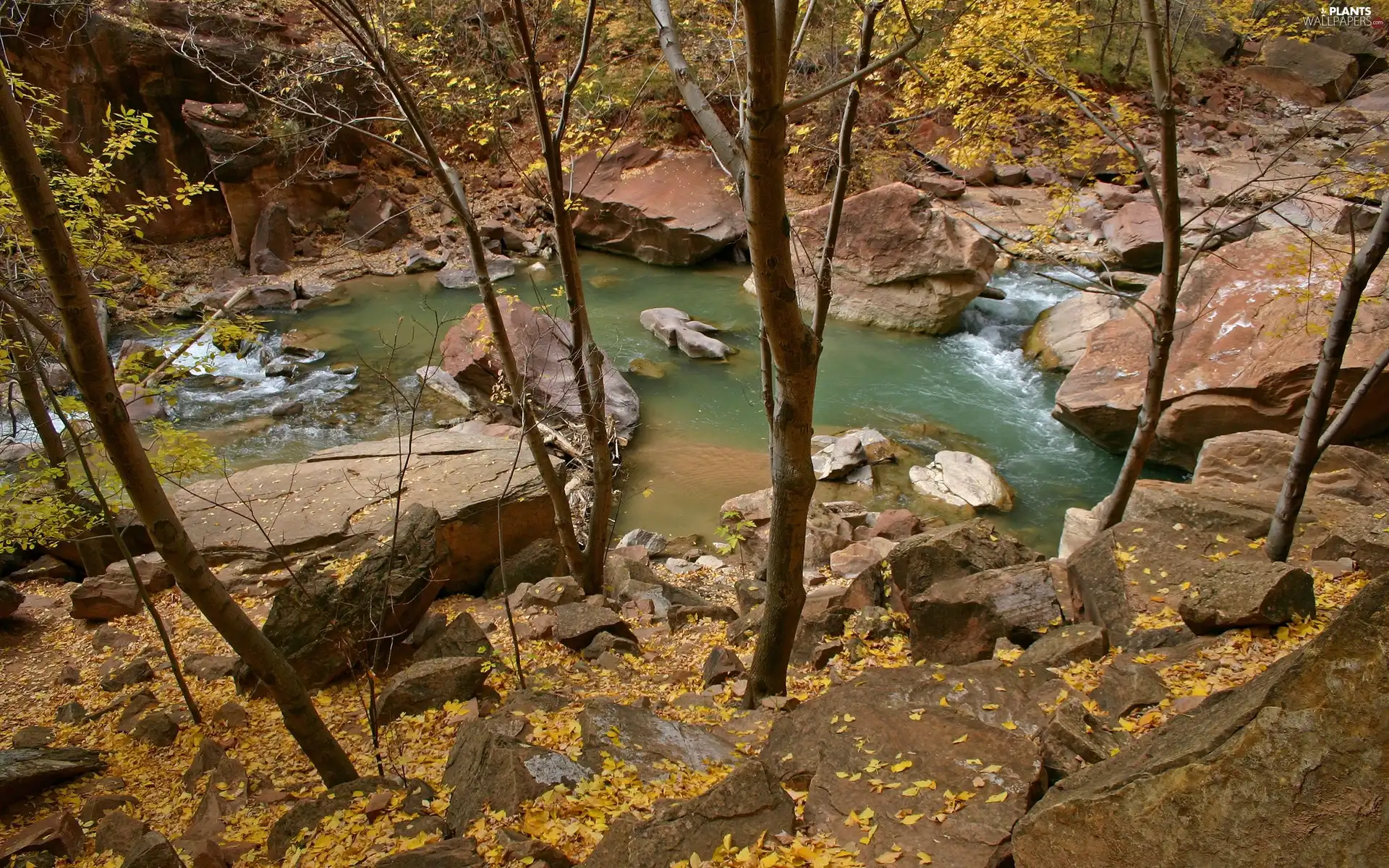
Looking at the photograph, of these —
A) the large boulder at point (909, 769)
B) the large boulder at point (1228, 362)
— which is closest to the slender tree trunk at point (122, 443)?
the large boulder at point (909, 769)

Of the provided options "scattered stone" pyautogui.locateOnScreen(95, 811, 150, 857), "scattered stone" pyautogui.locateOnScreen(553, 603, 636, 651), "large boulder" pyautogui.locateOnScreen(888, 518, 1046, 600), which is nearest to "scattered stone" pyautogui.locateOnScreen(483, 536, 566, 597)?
"scattered stone" pyautogui.locateOnScreen(553, 603, 636, 651)

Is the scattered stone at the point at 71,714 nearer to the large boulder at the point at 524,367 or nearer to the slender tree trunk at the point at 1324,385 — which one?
the large boulder at the point at 524,367

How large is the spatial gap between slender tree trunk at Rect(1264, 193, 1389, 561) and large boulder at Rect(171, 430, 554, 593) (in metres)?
6.50

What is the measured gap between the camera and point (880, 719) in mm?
4027

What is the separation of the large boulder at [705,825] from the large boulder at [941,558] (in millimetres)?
2971

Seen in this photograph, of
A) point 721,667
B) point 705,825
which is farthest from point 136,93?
point 705,825

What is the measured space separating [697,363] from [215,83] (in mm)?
14861

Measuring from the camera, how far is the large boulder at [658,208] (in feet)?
64.3

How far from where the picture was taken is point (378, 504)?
8.25m

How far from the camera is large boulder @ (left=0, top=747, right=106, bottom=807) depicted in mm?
4184

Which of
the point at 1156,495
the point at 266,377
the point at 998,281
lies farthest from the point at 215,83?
the point at 1156,495

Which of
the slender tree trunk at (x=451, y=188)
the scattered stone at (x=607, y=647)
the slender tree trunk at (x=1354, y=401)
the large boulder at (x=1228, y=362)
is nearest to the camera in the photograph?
the slender tree trunk at (x=451, y=188)

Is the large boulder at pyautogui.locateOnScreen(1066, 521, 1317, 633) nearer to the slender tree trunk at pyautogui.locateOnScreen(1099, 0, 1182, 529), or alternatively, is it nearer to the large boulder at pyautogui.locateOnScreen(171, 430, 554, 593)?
the slender tree trunk at pyautogui.locateOnScreen(1099, 0, 1182, 529)

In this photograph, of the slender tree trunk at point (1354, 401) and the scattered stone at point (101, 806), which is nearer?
the scattered stone at point (101, 806)
